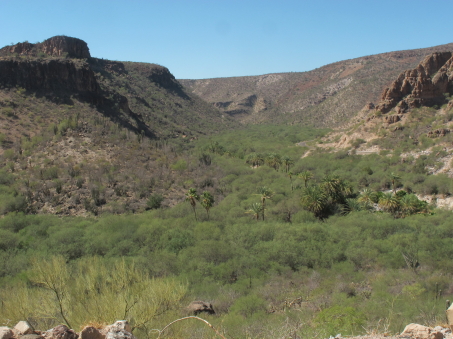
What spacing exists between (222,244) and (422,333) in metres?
21.1

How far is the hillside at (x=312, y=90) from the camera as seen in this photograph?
112 metres

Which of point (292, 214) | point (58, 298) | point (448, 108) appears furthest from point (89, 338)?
point (448, 108)

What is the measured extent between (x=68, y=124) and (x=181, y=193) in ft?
65.7

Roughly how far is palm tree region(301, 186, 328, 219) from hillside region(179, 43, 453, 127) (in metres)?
70.9

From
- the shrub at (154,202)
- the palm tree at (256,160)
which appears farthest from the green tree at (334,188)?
the palm tree at (256,160)

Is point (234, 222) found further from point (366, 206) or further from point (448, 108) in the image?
point (448, 108)

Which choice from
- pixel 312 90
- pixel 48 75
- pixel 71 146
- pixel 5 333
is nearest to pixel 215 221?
pixel 71 146

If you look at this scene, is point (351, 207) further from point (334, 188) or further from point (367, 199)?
point (334, 188)

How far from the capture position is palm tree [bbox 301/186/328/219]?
38156 millimetres

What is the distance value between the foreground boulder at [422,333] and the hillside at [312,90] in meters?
102

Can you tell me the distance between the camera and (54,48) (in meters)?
78.4

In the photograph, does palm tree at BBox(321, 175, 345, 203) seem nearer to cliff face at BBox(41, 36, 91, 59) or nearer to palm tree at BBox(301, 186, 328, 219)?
palm tree at BBox(301, 186, 328, 219)

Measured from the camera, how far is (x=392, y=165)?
4900 cm

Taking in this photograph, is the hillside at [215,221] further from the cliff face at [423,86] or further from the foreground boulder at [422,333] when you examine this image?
the foreground boulder at [422,333]
